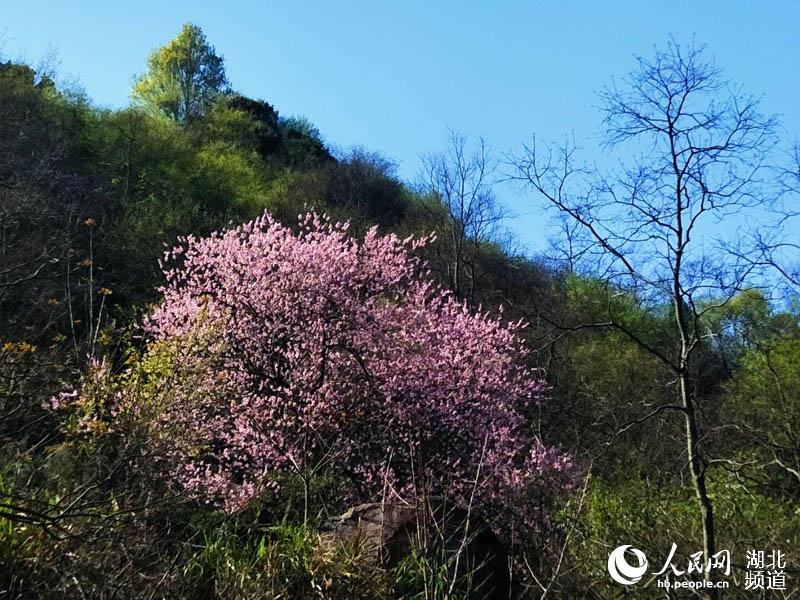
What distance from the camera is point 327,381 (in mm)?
9859

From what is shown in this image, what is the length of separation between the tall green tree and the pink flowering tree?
32565 mm

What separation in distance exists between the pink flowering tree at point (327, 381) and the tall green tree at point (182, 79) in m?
32.6

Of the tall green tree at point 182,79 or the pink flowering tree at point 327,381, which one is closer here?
the pink flowering tree at point 327,381

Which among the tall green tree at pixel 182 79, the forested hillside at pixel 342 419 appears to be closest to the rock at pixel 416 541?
the forested hillside at pixel 342 419

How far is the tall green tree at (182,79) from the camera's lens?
132ft

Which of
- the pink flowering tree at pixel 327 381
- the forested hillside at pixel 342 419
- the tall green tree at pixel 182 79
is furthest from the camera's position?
the tall green tree at pixel 182 79

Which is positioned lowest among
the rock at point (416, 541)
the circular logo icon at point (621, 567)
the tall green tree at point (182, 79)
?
the rock at point (416, 541)

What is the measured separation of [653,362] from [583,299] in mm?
5056

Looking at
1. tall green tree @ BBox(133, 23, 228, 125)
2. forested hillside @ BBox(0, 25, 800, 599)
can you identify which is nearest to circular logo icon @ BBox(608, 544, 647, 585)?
forested hillside @ BBox(0, 25, 800, 599)

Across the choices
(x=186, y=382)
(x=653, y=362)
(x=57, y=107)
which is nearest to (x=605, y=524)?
(x=186, y=382)

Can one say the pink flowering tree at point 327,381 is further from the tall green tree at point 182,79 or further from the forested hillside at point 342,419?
the tall green tree at point 182,79

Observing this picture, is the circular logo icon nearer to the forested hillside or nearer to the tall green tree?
the forested hillside

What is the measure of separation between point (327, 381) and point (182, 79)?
3666 centimetres

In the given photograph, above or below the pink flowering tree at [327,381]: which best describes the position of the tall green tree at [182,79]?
above
